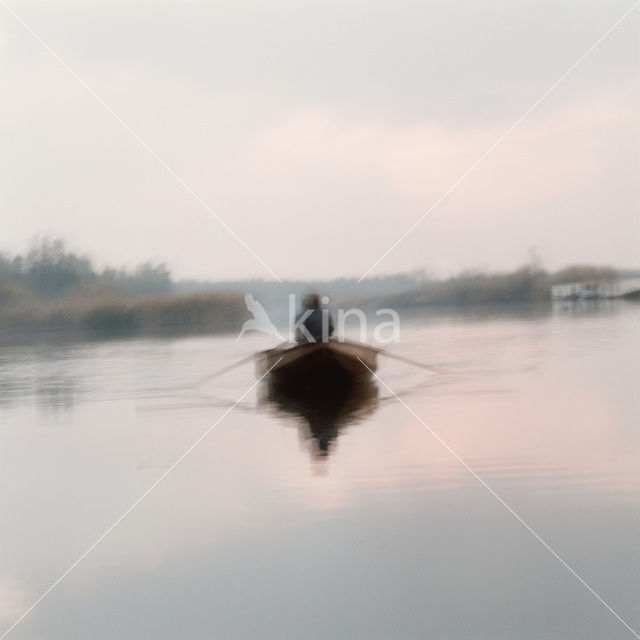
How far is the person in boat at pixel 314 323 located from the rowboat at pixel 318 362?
5.5 inches

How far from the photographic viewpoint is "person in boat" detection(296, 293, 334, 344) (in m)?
8.81

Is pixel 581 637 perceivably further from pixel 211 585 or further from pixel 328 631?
pixel 211 585

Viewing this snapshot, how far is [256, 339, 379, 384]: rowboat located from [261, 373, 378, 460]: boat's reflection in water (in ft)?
0.10

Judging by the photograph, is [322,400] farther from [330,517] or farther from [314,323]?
[330,517]

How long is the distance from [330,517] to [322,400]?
439cm

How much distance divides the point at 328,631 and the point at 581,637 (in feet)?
2.93

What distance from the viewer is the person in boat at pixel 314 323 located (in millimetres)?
8812

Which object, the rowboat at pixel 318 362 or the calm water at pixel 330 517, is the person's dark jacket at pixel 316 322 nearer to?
the rowboat at pixel 318 362

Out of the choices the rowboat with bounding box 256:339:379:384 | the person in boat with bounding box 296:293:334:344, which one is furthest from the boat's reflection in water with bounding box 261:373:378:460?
the person in boat with bounding box 296:293:334:344

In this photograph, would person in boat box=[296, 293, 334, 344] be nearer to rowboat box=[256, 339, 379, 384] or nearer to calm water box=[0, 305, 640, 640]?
rowboat box=[256, 339, 379, 384]

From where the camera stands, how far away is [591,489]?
4555 millimetres

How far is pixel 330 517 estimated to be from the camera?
4.14 meters

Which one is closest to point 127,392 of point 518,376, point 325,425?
point 325,425

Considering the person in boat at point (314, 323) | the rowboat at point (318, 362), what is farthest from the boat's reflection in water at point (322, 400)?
the person in boat at point (314, 323)
